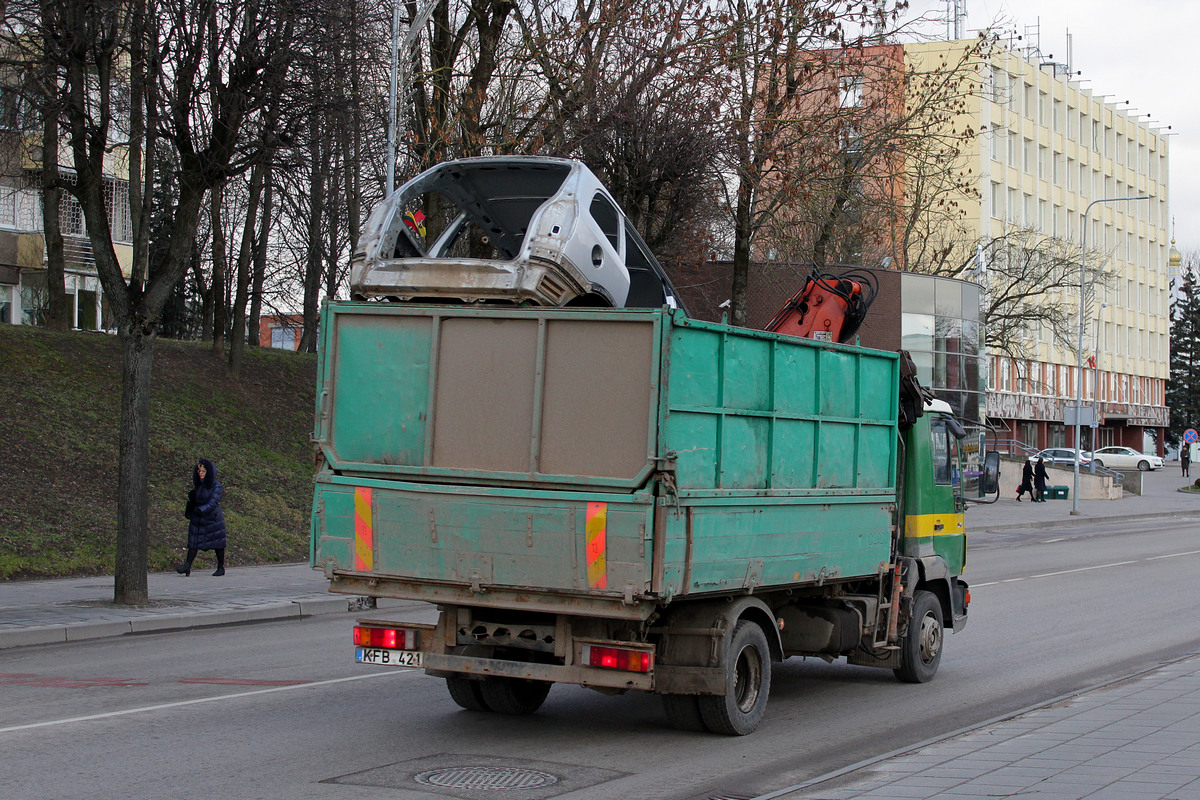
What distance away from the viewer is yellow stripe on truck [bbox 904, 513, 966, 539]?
1034 cm

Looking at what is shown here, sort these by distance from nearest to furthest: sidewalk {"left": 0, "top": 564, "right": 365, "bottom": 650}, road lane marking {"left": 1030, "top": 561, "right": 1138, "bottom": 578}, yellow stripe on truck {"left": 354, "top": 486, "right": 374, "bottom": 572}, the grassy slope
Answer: yellow stripe on truck {"left": 354, "top": 486, "right": 374, "bottom": 572}, sidewalk {"left": 0, "top": 564, "right": 365, "bottom": 650}, the grassy slope, road lane marking {"left": 1030, "top": 561, "right": 1138, "bottom": 578}

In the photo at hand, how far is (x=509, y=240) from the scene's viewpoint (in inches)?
390

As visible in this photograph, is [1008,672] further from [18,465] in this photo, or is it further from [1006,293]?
[1006,293]

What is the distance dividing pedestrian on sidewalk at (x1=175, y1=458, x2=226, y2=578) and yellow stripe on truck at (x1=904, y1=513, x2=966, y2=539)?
426 inches

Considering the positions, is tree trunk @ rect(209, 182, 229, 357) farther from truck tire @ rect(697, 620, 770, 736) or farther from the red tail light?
truck tire @ rect(697, 620, 770, 736)

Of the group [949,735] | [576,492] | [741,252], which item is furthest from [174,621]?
[741,252]

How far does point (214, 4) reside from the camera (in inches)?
569

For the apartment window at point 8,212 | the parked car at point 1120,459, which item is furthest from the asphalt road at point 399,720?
the parked car at point 1120,459

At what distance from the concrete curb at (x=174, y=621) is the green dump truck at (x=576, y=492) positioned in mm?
6096

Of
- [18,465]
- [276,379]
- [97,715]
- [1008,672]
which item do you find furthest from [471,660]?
[276,379]

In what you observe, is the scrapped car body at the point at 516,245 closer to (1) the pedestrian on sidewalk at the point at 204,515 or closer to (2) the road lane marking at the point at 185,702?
(2) the road lane marking at the point at 185,702

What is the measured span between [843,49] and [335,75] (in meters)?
10.2

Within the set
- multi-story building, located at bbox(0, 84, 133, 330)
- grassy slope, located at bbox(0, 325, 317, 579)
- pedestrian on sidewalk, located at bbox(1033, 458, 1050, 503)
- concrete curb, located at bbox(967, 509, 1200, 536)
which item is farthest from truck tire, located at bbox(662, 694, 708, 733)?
pedestrian on sidewalk, located at bbox(1033, 458, 1050, 503)

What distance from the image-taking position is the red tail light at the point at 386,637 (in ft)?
26.1
